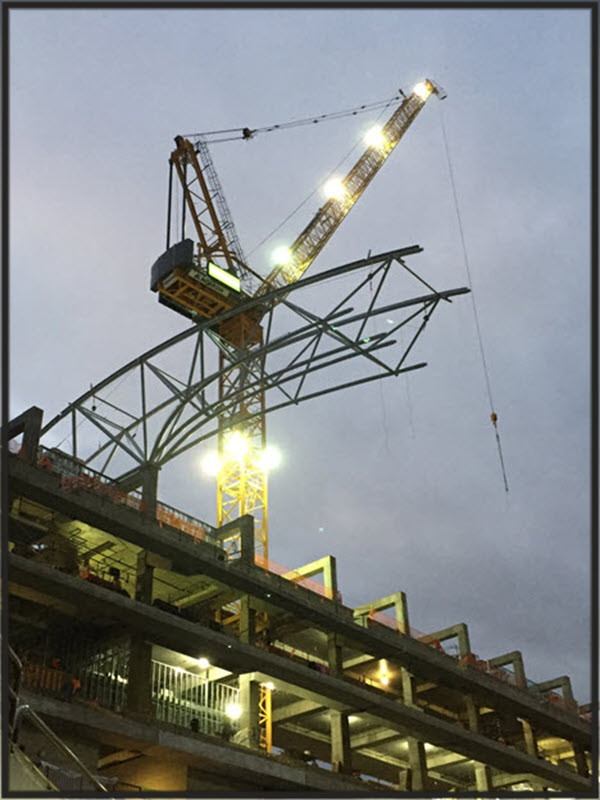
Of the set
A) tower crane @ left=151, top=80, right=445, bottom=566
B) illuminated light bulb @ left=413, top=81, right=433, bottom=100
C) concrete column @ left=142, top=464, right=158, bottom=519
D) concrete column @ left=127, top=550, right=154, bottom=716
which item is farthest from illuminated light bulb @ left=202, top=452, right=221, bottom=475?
illuminated light bulb @ left=413, top=81, right=433, bottom=100

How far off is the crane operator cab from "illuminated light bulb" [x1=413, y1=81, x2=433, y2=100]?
28.7 m

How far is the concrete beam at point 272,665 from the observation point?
135ft

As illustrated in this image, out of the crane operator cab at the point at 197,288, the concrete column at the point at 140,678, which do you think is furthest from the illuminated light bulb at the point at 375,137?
the concrete column at the point at 140,678

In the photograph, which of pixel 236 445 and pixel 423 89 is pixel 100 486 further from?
pixel 423 89

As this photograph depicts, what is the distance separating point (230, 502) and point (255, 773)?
1188 inches

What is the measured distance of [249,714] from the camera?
47.3 m

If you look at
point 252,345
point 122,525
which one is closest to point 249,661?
point 122,525

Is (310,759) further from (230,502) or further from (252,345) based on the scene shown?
(252,345)

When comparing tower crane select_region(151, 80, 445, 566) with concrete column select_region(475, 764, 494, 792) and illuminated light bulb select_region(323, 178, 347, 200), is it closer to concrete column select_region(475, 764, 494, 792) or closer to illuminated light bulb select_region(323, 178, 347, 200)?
illuminated light bulb select_region(323, 178, 347, 200)

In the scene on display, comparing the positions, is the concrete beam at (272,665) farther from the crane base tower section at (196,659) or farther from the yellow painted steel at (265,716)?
the yellow painted steel at (265,716)

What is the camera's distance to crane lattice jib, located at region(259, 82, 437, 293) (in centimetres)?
8269

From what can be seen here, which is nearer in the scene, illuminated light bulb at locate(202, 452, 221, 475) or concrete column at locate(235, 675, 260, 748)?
concrete column at locate(235, 675, 260, 748)

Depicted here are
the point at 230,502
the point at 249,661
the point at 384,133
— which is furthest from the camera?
the point at 384,133

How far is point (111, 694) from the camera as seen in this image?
43688mm
